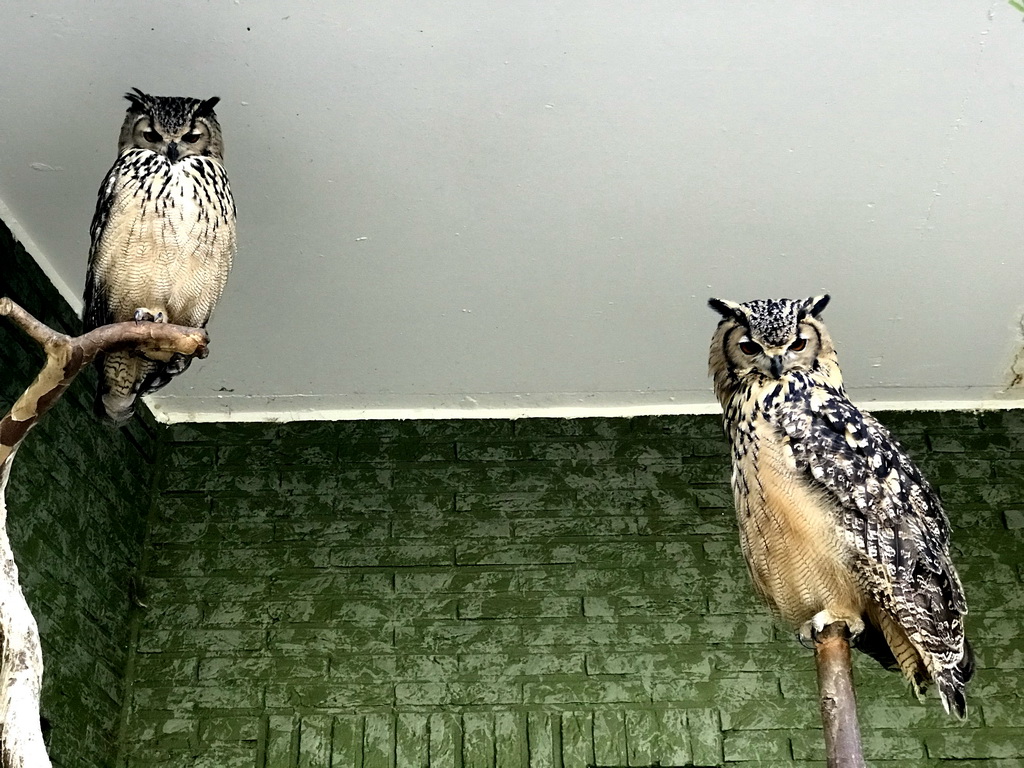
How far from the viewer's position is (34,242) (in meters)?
2.91

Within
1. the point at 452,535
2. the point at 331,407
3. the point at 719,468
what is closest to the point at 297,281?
the point at 331,407

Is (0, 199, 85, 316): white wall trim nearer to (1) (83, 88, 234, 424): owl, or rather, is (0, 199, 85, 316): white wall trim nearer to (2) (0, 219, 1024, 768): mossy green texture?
(2) (0, 219, 1024, 768): mossy green texture

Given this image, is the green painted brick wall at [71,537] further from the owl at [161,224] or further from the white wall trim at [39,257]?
the owl at [161,224]

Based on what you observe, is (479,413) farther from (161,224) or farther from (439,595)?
(161,224)

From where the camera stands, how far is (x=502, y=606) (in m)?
3.26

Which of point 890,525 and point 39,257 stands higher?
point 39,257

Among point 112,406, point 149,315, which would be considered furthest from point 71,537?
point 149,315

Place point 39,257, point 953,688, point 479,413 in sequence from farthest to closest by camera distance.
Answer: point 479,413 → point 39,257 → point 953,688

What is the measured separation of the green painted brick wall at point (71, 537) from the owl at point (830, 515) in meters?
1.70

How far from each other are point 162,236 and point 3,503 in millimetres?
639

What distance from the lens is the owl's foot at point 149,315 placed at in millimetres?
2309

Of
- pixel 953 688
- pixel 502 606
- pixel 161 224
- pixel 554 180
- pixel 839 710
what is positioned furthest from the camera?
pixel 502 606

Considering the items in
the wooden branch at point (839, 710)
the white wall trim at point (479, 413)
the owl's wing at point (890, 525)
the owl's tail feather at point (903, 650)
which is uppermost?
the white wall trim at point (479, 413)

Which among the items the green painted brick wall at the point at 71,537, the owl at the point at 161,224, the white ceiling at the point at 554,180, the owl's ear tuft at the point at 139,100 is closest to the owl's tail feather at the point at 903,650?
the white ceiling at the point at 554,180
